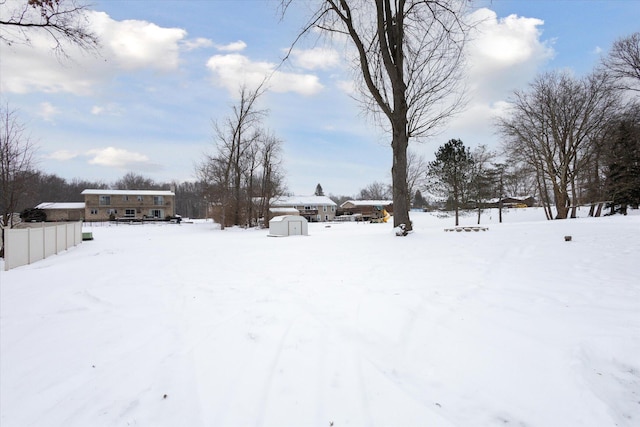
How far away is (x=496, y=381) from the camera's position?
96.9 inches

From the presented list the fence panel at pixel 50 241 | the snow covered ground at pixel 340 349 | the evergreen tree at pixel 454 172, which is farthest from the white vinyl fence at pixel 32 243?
the evergreen tree at pixel 454 172

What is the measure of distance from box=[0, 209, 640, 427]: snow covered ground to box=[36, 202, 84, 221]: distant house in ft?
189

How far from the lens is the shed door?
17172 mm

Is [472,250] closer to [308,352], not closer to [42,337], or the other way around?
[308,352]

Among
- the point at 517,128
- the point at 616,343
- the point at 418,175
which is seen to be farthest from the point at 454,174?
the point at 616,343

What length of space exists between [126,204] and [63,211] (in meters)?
9.58

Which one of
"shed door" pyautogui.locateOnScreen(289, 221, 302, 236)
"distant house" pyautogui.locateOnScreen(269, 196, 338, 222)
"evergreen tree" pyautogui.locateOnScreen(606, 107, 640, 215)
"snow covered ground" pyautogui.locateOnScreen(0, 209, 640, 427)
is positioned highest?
"evergreen tree" pyautogui.locateOnScreen(606, 107, 640, 215)

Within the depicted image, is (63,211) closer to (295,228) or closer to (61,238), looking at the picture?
(61,238)

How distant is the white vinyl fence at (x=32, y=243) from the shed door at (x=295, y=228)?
10.4 metres

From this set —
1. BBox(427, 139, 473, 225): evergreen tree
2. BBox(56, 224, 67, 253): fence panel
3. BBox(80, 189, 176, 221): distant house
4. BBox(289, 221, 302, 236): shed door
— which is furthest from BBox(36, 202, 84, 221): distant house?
BBox(427, 139, 473, 225): evergreen tree

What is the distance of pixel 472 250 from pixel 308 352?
5859mm

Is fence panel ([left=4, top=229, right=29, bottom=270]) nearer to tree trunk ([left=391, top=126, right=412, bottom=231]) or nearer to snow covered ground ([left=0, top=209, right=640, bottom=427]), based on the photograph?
snow covered ground ([left=0, top=209, right=640, bottom=427])

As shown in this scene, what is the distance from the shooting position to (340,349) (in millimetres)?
3070

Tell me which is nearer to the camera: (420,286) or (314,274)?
(420,286)
